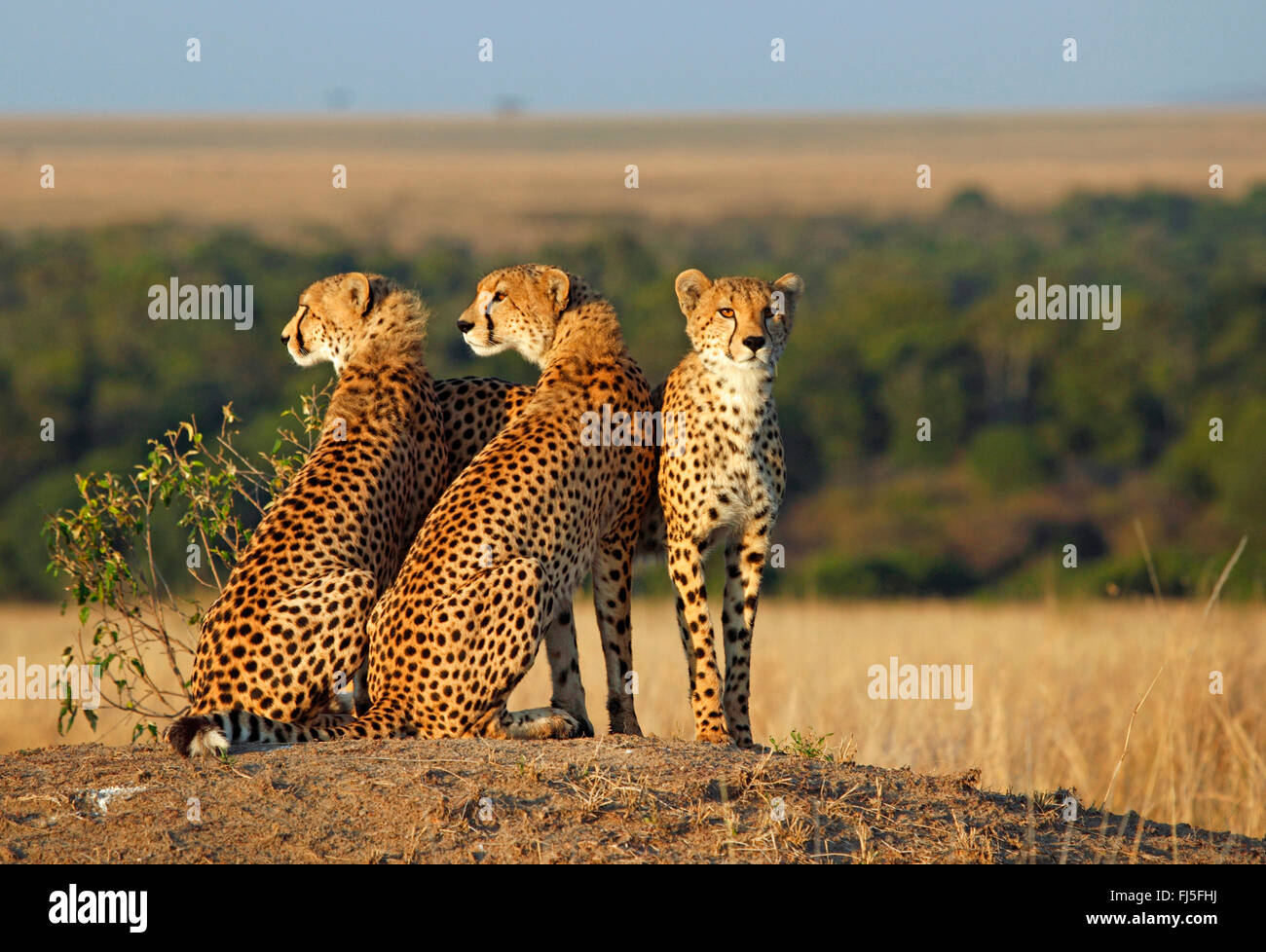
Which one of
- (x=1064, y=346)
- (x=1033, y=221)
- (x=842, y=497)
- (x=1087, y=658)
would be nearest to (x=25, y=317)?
(x=842, y=497)

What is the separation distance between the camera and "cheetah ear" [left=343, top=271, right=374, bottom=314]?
550cm

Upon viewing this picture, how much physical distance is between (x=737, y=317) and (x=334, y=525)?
1.38 metres

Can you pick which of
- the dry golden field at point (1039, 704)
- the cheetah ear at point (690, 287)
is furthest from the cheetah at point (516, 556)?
the dry golden field at point (1039, 704)

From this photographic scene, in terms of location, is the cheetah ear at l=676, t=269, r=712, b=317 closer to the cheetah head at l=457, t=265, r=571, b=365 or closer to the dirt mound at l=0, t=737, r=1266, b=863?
the cheetah head at l=457, t=265, r=571, b=365

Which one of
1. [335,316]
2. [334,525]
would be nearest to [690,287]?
[335,316]

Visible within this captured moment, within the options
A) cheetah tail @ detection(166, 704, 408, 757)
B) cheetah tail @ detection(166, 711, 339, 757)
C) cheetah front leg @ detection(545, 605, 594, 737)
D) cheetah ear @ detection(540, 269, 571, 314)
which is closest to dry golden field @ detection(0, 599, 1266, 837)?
cheetah front leg @ detection(545, 605, 594, 737)

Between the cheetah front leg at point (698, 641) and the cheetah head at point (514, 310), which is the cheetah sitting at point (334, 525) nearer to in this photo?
the cheetah head at point (514, 310)

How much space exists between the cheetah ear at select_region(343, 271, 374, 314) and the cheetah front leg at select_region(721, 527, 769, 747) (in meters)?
1.51

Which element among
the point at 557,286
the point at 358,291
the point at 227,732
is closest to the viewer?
the point at 227,732

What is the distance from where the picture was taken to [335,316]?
5570 millimetres

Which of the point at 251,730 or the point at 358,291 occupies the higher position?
the point at 358,291

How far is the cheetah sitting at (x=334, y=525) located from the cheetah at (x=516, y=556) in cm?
13

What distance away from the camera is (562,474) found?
4.89 meters

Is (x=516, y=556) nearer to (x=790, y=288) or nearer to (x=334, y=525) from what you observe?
(x=334, y=525)
